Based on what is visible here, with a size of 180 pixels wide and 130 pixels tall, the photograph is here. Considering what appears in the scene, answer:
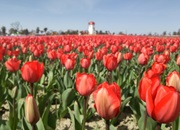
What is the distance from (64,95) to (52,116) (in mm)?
978

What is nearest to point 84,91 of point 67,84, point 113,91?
point 113,91

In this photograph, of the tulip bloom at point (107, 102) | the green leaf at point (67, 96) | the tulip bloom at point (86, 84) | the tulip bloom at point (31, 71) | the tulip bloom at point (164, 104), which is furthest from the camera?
the green leaf at point (67, 96)

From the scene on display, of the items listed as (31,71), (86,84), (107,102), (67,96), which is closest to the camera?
(107,102)

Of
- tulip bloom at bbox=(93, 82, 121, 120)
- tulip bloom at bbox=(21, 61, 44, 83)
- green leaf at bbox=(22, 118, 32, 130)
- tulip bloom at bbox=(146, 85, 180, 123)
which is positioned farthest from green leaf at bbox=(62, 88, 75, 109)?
tulip bloom at bbox=(146, 85, 180, 123)

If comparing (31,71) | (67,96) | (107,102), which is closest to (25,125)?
(31,71)

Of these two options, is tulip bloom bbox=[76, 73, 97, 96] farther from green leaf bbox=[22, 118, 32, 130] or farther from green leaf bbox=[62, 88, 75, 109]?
green leaf bbox=[62, 88, 75, 109]

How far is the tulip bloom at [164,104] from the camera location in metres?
1.59

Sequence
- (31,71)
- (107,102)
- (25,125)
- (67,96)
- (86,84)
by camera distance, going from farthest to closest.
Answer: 1. (67,96)
2. (31,71)
3. (25,125)
4. (86,84)
5. (107,102)

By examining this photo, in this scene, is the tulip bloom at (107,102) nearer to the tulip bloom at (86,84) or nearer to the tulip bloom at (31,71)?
the tulip bloom at (86,84)

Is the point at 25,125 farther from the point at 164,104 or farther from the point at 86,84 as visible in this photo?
the point at 164,104

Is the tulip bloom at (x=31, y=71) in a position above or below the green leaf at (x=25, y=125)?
above

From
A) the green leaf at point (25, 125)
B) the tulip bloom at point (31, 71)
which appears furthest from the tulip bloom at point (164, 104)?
the tulip bloom at point (31, 71)

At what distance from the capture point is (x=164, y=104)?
160cm

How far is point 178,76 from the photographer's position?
7.57 ft
